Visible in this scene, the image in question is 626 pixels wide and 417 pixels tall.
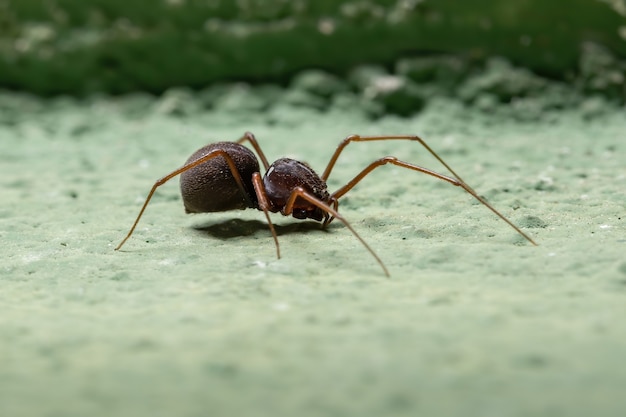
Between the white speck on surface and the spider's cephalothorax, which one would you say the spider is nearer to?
the spider's cephalothorax

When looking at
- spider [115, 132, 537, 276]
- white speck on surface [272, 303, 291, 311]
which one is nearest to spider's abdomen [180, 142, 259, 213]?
spider [115, 132, 537, 276]

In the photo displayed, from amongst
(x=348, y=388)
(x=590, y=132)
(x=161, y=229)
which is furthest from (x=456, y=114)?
(x=348, y=388)

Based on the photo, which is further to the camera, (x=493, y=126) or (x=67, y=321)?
(x=493, y=126)

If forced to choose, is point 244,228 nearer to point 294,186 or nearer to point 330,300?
point 294,186

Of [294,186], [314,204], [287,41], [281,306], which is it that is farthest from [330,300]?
[287,41]

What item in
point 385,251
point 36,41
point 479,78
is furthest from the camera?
point 36,41

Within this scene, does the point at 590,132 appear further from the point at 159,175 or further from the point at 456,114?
the point at 159,175
